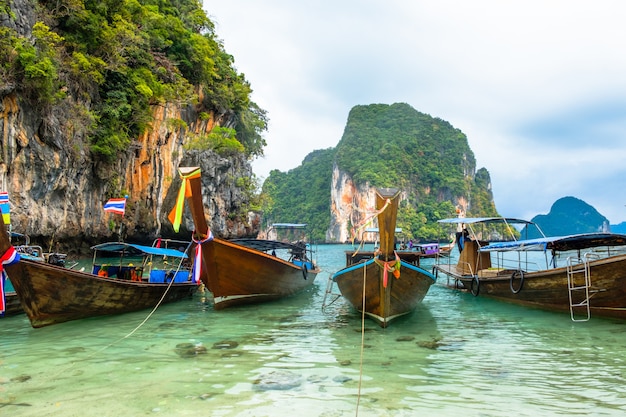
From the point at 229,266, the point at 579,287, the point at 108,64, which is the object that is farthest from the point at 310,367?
the point at 108,64

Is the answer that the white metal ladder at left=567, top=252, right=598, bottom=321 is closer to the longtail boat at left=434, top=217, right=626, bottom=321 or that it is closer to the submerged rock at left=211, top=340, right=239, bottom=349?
the longtail boat at left=434, top=217, right=626, bottom=321

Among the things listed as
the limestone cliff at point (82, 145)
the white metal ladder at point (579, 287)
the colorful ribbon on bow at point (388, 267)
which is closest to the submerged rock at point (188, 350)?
the colorful ribbon on bow at point (388, 267)

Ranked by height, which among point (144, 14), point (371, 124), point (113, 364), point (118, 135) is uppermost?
point (371, 124)

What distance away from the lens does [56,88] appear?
47.4 feet

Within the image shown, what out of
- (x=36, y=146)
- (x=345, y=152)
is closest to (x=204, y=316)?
(x=36, y=146)

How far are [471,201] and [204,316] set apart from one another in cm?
8819

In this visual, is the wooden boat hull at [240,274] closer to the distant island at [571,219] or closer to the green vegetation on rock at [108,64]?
the green vegetation on rock at [108,64]

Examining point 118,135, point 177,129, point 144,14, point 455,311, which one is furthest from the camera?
point 177,129

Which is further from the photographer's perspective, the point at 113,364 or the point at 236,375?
the point at 113,364

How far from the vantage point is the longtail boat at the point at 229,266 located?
717 centimetres

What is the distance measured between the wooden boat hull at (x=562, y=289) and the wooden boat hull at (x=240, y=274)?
571 cm

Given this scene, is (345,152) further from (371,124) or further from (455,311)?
(455,311)

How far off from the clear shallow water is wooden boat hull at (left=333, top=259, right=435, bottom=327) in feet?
1.04

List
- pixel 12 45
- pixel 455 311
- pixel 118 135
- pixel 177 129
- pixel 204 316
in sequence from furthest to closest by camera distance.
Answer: pixel 177 129 < pixel 118 135 < pixel 12 45 < pixel 455 311 < pixel 204 316
